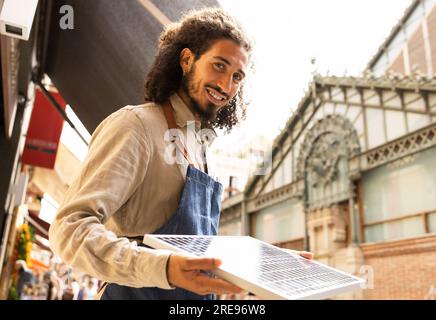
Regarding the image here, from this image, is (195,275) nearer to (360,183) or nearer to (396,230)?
(396,230)

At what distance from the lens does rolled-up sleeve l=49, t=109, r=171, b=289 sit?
0.52 metres

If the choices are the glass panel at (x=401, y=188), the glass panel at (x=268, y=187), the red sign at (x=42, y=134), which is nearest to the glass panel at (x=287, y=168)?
the glass panel at (x=268, y=187)

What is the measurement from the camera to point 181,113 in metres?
0.81

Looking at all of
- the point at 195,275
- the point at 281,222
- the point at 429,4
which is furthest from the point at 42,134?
the point at 281,222

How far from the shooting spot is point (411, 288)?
458cm

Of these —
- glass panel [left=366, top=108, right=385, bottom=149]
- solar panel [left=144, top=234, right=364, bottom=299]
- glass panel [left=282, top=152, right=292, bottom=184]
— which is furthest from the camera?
glass panel [left=282, top=152, right=292, bottom=184]

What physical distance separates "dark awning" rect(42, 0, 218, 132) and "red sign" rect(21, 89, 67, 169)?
4.55ft

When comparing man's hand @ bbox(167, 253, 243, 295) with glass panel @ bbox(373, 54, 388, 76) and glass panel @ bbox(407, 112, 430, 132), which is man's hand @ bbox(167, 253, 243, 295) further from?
glass panel @ bbox(373, 54, 388, 76)

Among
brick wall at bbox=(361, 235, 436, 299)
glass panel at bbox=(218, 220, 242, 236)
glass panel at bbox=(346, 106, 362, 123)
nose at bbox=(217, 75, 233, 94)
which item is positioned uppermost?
glass panel at bbox=(346, 106, 362, 123)

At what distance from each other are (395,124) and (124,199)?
17.3 ft

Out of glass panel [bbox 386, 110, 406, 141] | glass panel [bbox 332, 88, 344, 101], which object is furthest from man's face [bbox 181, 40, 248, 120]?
glass panel [bbox 332, 88, 344, 101]
